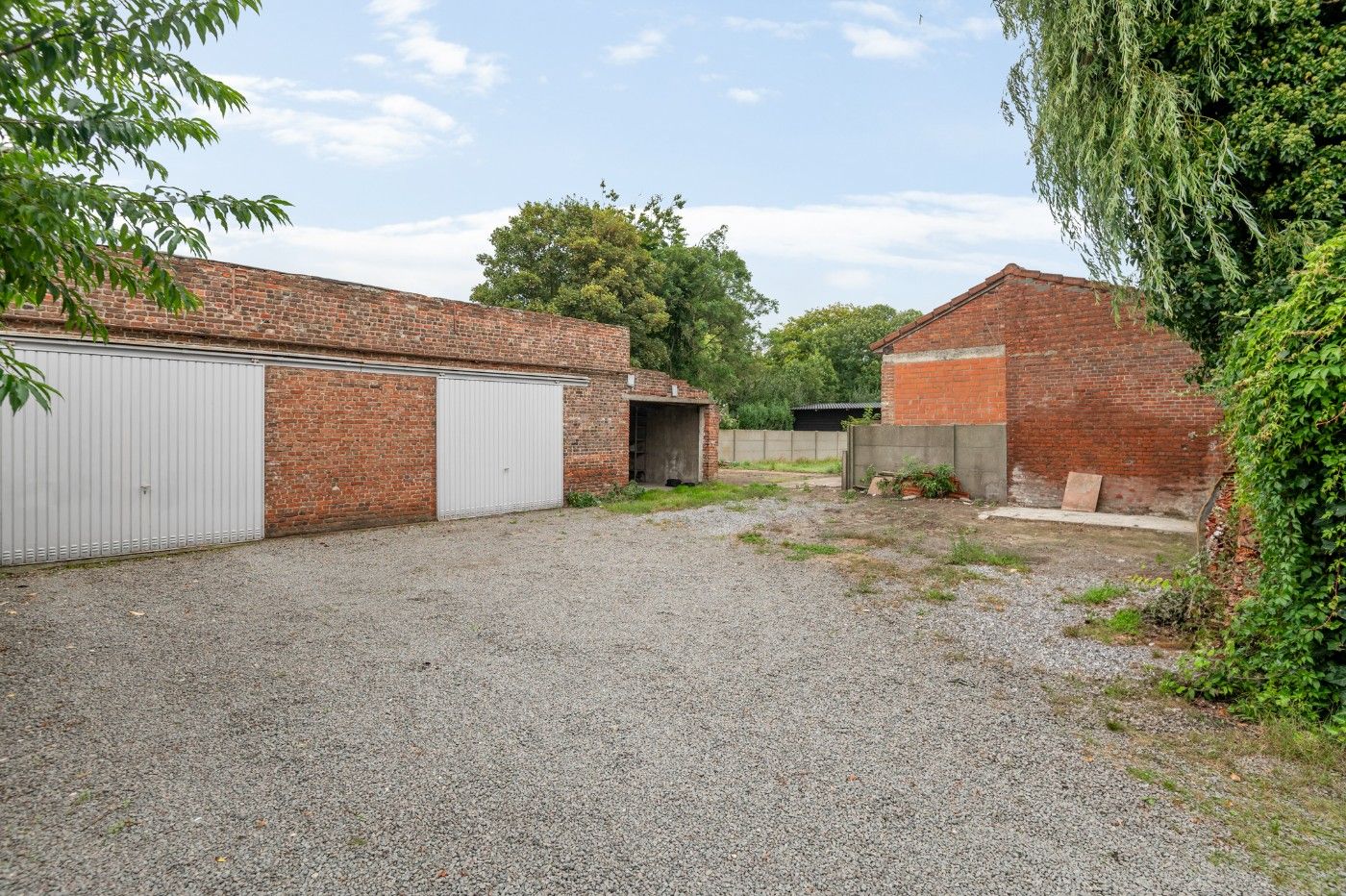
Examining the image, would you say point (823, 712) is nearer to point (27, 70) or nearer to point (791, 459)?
point (27, 70)

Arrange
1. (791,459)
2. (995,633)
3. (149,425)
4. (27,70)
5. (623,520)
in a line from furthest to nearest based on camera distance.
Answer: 1. (791,459)
2. (623,520)
3. (149,425)
4. (995,633)
5. (27,70)

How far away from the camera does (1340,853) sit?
2.59 meters

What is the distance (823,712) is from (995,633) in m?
2.26

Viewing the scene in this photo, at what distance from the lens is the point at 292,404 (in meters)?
9.84

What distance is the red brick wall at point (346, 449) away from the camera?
975 cm

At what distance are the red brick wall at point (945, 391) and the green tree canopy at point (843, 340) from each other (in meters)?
26.1

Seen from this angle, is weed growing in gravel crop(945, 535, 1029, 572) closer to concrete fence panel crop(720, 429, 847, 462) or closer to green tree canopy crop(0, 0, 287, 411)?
green tree canopy crop(0, 0, 287, 411)

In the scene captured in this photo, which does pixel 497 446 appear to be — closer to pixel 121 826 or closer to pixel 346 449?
pixel 346 449

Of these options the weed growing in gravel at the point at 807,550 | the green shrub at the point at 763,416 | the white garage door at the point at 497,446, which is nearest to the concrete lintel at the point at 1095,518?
the weed growing in gravel at the point at 807,550

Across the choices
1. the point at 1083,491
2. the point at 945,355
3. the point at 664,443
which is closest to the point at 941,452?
the point at 945,355

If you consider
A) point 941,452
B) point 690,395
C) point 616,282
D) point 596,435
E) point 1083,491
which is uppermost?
point 616,282

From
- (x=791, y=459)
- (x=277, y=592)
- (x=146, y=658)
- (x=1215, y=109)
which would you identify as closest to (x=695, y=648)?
(x=146, y=658)

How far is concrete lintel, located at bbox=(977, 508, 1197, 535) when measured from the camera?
34.3ft

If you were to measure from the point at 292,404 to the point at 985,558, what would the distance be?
9281mm
